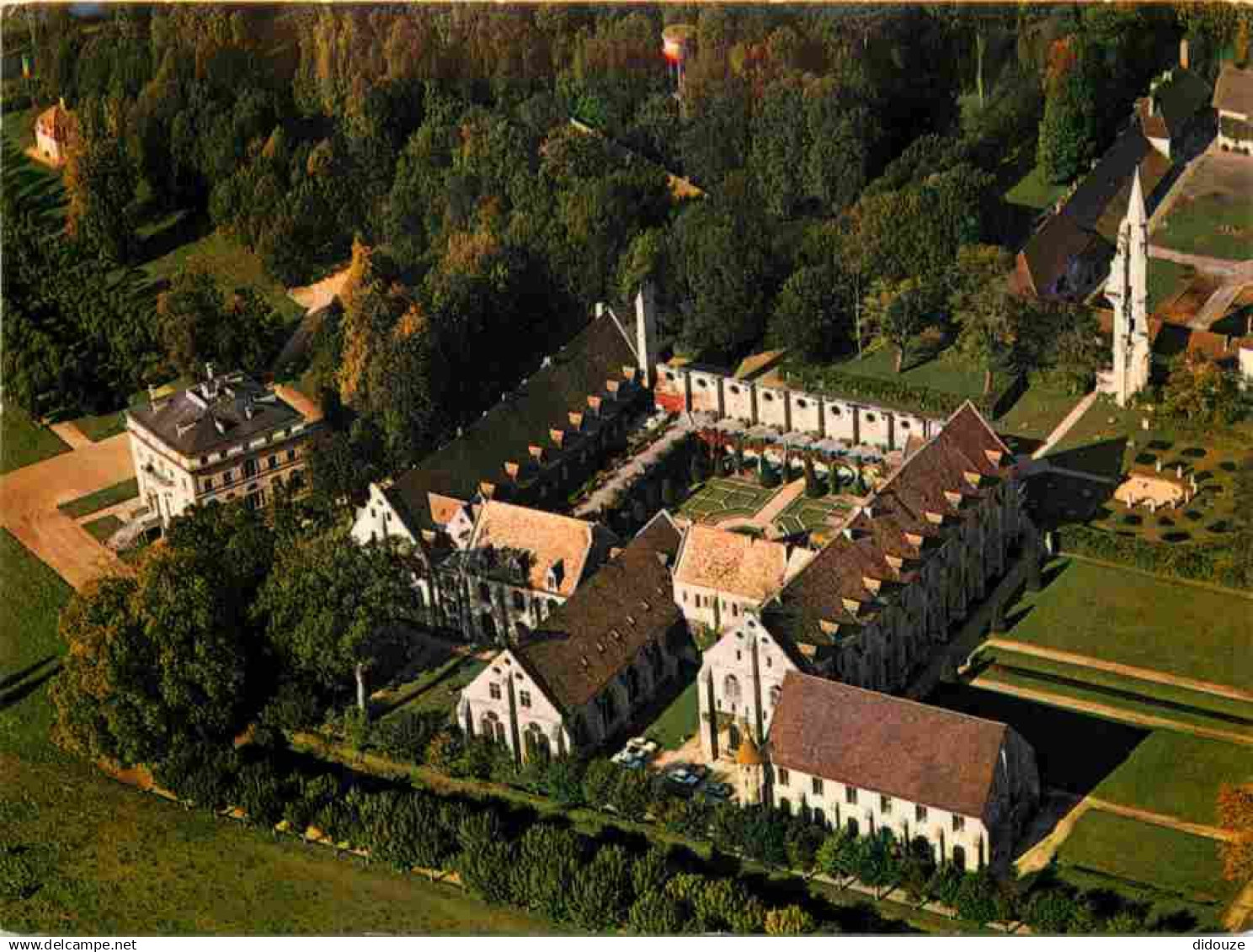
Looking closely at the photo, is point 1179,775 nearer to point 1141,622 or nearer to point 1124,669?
point 1124,669

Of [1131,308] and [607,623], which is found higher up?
A: [1131,308]

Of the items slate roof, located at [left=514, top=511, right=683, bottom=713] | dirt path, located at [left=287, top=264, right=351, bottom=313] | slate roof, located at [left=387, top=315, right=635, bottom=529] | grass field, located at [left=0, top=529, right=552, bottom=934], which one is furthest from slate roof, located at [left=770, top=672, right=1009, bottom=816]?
dirt path, located at [left=287, top=264, right=351, bottom=313]

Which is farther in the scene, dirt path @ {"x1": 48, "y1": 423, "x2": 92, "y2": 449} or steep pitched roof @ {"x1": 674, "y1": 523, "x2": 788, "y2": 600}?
dirt path @ {"x1": 48, "y1": 423, "x2": 92, "y2": 449}

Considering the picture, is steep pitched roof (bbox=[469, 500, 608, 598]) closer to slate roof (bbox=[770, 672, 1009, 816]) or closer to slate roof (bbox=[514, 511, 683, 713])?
slate roof (bbox=[514, 511, 683, 713])

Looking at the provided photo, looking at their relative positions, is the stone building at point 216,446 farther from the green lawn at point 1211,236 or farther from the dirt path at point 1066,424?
the green lawn at point 1211,236

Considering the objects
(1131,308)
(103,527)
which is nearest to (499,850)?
(103,527)

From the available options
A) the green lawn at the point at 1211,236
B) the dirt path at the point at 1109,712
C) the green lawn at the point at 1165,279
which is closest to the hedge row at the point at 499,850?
the dirt path at the point at 1109,712
